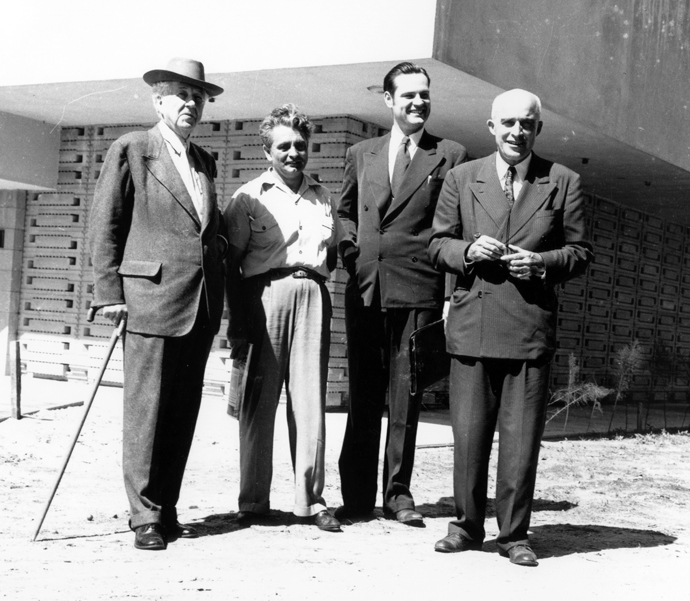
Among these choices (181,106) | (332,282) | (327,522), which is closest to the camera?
(181,106)

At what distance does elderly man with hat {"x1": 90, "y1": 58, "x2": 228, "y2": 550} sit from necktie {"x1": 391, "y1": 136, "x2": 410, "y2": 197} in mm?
1088

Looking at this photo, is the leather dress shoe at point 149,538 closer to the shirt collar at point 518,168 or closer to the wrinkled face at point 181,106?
the wrinkled face at point 181,106

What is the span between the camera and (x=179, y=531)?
514 cm

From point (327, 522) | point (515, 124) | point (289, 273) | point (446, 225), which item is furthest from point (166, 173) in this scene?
point (327, 522)

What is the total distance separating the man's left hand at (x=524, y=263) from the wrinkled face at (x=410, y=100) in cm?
110

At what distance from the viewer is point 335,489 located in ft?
22.8

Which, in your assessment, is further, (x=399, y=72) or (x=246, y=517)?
(x=399, y=72)

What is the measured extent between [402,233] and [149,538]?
2.04 meters

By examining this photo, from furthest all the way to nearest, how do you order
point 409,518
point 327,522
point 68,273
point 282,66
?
point 68,273, point 282,66, point 409,518, point 327,522

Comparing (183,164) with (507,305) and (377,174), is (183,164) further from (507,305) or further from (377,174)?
(507,305)

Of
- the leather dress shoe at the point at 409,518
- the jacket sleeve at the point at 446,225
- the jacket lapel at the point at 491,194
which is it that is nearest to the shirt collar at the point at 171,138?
the jacket sleeve at the point at 446,225

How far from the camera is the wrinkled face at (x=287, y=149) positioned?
5.48 m

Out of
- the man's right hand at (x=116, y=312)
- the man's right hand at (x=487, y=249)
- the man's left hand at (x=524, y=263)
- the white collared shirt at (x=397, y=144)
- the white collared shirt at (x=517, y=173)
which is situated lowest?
A: the man's right hand at (x=116, y=312)

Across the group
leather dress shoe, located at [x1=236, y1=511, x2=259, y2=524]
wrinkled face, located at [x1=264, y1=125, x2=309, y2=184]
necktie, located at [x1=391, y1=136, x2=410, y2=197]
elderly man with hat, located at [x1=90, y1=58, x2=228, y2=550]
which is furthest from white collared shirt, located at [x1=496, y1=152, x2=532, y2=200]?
leather dress shoe, located at [x1=236, y1=511, x2=259, y2=524]
